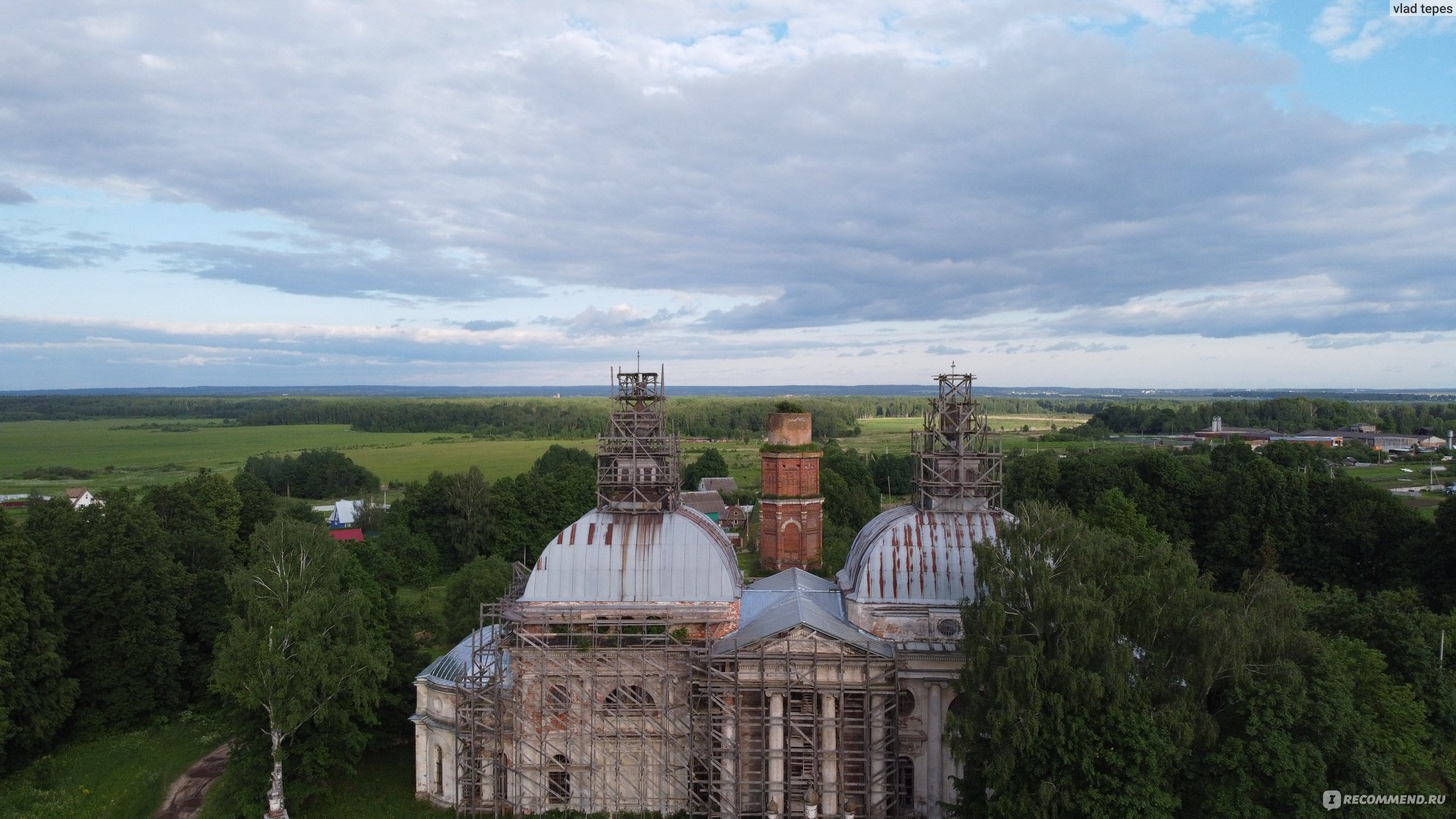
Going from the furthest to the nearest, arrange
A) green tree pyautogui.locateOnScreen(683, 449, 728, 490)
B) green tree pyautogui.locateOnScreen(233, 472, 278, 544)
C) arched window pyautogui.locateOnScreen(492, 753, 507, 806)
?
1. green tree pyautogui.locateOnScreen(683, 449, 728, 490)
2. green tree pyautogui.locateOnScreen(233, 472, 278, 544)
3. arched window pyautogui.locateOnScreen(492, 753, 507, 806)

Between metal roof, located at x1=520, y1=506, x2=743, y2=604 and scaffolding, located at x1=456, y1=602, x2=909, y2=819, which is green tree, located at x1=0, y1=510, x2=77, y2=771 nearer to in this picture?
scaffolding, located at x1=456, y1=602, x2=909, y2=819

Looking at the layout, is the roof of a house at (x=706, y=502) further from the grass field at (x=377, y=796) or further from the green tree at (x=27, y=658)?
the green tree at (x=27, y=658)

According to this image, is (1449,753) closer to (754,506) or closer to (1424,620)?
(1424,620)

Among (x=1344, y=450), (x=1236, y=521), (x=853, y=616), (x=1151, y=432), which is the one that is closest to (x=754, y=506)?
(x=1236, y=521)

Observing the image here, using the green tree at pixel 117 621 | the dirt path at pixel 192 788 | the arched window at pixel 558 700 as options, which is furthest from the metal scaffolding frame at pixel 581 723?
the green tree at pixel 117 621

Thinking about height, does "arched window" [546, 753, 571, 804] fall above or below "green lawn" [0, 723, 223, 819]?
above

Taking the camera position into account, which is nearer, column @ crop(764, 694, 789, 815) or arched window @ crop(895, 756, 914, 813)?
column @ crop(764, 694, 789, 815)

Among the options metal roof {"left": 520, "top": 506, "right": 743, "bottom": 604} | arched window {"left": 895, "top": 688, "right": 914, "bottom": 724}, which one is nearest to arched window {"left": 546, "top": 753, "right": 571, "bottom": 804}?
metal roof {"left": 520, "top": 506, "right": 743, "bottom": 604}
